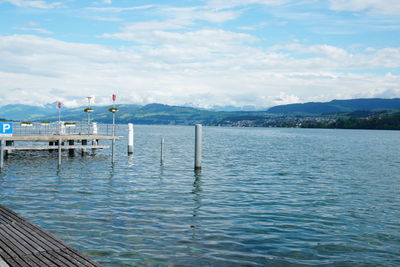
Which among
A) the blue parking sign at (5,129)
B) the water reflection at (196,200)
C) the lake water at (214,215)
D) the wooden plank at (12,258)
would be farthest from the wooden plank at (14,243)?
the blue parking sign at (5,129)

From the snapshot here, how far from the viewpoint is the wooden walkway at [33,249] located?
9000 mm

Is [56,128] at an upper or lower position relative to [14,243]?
upper

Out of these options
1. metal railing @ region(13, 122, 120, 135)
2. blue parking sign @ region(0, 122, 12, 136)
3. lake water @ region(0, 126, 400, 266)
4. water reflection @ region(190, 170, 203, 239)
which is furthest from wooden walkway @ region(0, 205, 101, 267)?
metal railing @ region(13, 122, 120, 135)

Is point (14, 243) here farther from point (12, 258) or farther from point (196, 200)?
point (196, 200)

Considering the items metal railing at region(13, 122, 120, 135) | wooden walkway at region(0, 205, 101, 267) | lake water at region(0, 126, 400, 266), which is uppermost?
metal railing at region(13, 122, 120, 135)

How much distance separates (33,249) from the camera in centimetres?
991

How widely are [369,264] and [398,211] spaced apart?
324 inches

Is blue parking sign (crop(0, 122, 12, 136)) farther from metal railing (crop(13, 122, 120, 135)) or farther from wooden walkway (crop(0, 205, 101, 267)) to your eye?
wooden walkway (crop(0, 205, 101, 267))

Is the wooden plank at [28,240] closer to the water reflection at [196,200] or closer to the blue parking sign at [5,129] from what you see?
the water reflection at [196,200]

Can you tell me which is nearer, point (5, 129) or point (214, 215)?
point (214, 215)

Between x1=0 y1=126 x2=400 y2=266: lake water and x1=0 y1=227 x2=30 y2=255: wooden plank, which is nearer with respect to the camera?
x1=0 y1=227 x2=30 y2=255: wooden plank

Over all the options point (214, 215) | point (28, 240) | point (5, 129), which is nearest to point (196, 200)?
point (214, 215)

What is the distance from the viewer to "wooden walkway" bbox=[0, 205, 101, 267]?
900 centimetres

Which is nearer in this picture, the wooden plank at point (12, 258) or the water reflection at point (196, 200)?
the wooden plank at point (12, 258)
